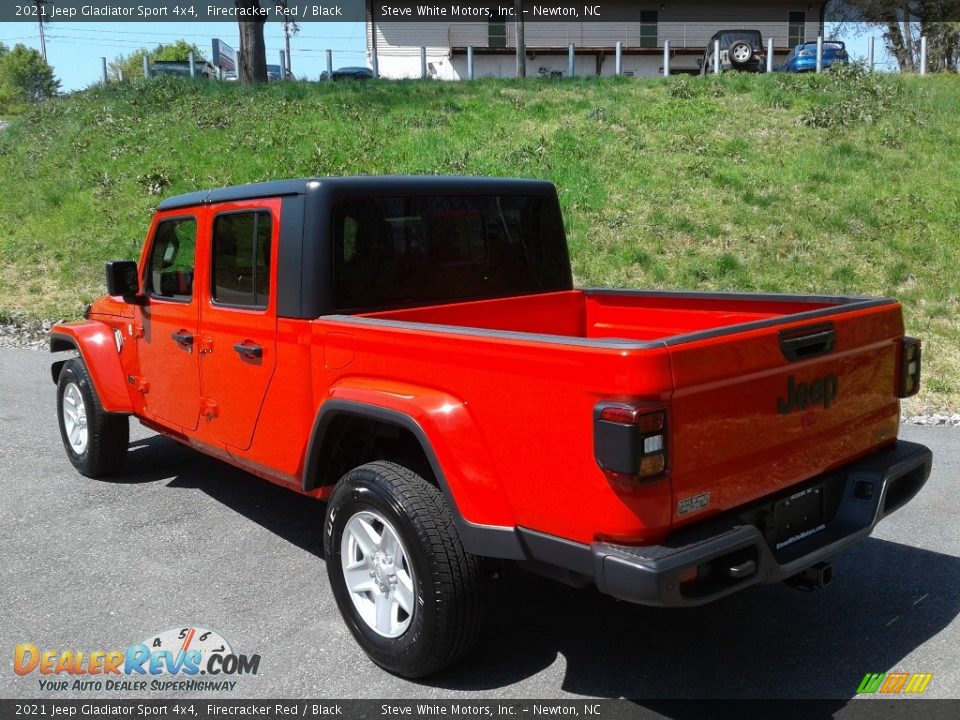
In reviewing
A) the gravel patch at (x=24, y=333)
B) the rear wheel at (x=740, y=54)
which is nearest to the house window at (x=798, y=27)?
Result: the rear wheel at (x=740, y=54)

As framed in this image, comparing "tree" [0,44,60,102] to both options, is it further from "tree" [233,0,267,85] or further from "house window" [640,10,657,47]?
"tree" [233,0,267,85]

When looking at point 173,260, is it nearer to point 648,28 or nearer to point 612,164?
point 612,164

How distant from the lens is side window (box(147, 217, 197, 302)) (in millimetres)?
4809

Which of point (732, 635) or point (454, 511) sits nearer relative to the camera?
point (454, 511)

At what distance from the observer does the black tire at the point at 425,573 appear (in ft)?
10.3

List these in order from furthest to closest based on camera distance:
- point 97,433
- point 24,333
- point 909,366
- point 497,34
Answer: point 497,34
point 24,333
point 97,433
point 909,366

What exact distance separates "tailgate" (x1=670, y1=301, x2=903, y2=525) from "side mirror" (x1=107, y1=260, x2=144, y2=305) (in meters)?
3.59

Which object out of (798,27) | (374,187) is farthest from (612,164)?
(798,27)

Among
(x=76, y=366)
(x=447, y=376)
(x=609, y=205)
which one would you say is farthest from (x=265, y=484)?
(x=609, y=205)

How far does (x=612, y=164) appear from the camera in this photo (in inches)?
596

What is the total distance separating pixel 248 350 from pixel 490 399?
1.59 metres

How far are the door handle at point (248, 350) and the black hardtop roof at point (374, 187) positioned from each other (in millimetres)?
710

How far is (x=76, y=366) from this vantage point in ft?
19.4

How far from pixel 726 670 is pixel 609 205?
11.2 m
